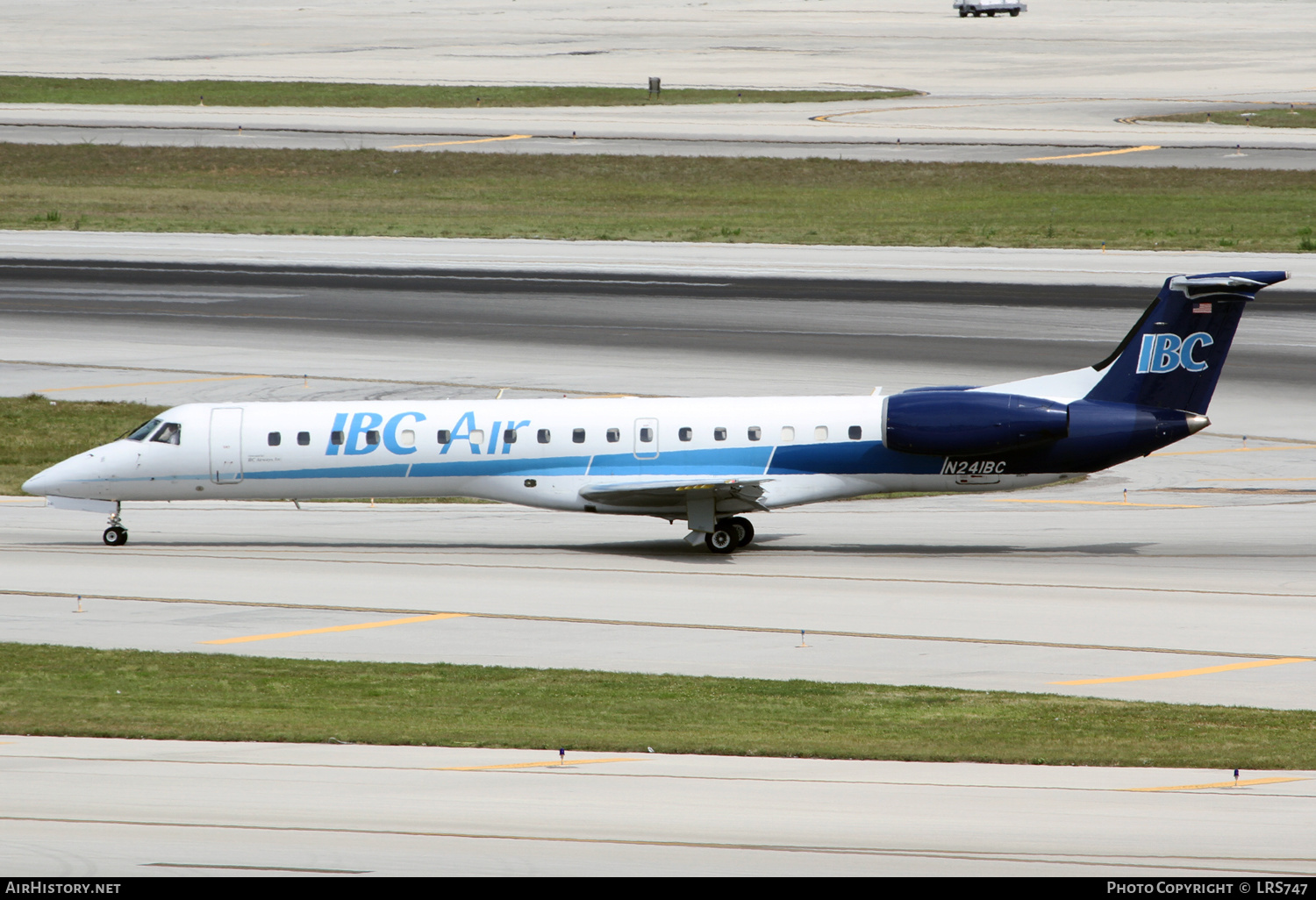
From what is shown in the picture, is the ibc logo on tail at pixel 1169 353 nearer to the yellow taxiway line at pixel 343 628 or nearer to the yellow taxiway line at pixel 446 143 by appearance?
the yellow taxiway line at pixel 343 628

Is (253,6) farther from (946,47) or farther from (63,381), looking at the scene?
(63,381)

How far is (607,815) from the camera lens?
1424 centimetres

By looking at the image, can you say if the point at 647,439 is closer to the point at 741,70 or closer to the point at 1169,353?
the point at 1169,353

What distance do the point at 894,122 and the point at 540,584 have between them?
6384cm

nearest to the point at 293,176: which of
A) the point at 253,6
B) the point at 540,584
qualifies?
the point at 540,584

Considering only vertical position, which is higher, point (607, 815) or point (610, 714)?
point (610, 714)

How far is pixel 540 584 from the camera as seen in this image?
83.0 ft

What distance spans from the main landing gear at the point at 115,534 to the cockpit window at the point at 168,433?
1683 mm

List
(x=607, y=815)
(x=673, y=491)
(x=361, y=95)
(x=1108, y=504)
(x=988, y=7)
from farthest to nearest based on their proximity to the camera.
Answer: (x=988, y=7)
(x=361, y=95)
(x=1108, y=504)
(x=673, y=491)
(x=607, y=815)

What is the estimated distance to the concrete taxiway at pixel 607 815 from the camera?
42.2ft

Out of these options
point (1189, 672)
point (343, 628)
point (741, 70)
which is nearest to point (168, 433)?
point (343, 628)

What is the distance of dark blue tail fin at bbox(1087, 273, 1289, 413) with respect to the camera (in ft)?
89.6

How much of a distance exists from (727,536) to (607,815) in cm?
1390

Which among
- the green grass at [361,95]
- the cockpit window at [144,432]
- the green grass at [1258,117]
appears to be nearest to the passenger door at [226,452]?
the cockpit window at [144,432]
